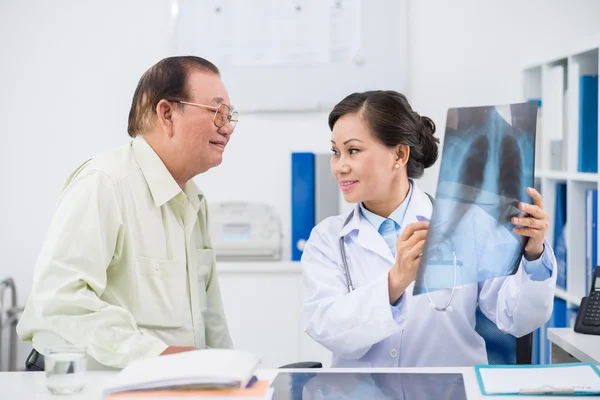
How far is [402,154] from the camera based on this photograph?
197cm

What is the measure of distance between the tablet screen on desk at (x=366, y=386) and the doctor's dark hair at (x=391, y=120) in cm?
70

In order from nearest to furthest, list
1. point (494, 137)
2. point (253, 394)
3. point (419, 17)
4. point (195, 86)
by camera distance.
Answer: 1. point (253, 394)
2. point (494, 137)
3. point (195, 86)
4. point (419, 17)

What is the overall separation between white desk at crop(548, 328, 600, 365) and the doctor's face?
2.02ft

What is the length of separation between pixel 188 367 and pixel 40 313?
1.52 ft

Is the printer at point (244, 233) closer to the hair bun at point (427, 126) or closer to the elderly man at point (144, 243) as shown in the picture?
the elderly man at point (144, 243)

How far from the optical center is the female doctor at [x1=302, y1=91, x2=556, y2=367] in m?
1.68

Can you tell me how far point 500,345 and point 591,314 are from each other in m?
0.30

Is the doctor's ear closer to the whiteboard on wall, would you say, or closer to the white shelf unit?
the white shelf unit

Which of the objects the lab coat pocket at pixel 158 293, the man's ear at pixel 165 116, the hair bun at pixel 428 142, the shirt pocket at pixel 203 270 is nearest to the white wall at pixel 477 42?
the hair bun at pixel 428 142

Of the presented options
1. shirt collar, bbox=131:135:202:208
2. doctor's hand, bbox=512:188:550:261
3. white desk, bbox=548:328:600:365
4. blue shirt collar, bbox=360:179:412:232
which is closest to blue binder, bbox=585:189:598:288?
white desk, bbox=548:328:600:365

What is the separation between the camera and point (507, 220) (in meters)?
1.49

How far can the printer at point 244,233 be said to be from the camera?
3.19 m

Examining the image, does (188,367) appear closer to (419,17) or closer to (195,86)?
(195,86)

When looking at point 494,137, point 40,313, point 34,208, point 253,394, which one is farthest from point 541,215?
point 34,208
